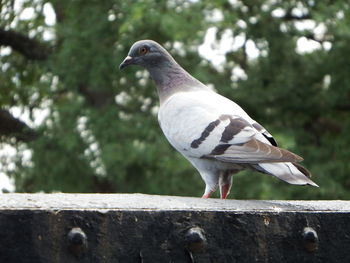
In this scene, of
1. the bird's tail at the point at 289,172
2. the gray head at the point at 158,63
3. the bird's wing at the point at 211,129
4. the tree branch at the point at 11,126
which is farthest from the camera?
the tree branch at the point at 11,126

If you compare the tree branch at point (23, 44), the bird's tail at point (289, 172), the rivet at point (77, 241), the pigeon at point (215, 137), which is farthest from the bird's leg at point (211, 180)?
the tree branch at point (23, 44)

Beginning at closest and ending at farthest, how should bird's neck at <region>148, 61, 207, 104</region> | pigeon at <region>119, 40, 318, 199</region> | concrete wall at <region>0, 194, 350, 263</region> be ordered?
concrete wall at <region>0, 194, 350, 263</region> → pigeon at <region>119, 40, 318, 199</region> → bird's neck at <region>148, 61, 207, 104</region>

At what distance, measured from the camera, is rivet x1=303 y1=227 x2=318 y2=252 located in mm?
2162

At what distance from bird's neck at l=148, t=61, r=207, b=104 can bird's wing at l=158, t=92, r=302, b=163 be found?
0.22 meters

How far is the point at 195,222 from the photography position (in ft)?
6.77

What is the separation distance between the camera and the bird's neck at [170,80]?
15.8ft

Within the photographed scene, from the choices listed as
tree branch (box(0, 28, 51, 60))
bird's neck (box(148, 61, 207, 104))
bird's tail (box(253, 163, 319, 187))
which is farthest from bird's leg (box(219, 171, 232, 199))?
tree branch (box(0, 28, 51, 60))

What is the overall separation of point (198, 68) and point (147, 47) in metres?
6.37

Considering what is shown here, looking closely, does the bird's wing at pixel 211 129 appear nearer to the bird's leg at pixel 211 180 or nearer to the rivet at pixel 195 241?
the bird's leg at pixel 211 180

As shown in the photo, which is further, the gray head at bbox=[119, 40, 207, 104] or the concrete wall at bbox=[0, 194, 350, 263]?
the gray head at bbox=[119, 40, 207, 104]

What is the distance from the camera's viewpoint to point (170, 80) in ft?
16.1

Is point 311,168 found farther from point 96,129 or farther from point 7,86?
point 7,86

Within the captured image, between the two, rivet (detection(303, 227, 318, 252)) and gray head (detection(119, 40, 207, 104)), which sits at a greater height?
rivet (detection(303, 227, 318, 252))

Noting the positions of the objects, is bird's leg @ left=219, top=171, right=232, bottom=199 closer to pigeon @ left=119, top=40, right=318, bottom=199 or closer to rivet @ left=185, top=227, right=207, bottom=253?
pigeon @ left=119, top=40, right=318, bottom=199
